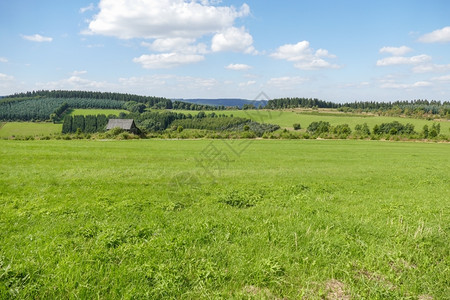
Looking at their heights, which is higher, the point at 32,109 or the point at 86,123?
the point at 32,109

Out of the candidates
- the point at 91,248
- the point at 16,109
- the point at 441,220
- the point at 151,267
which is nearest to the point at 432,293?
the point at 441,220

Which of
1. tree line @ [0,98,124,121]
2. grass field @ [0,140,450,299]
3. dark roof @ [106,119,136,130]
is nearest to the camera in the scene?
grass field @ [0,140,450,299]

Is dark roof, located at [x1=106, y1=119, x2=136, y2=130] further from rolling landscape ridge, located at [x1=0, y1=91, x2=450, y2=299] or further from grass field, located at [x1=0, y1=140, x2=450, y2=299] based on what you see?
grass field, located at [x1=0, y1=140, x2=450, y2=299]

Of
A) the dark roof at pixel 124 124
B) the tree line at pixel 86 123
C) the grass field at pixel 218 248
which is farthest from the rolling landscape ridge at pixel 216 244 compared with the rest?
the tree line at pixel 86 123

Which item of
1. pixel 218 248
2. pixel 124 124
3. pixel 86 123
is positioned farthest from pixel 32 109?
pixel 218 248

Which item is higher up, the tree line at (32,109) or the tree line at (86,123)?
the tree line at (32,109)

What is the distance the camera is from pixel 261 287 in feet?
15.2

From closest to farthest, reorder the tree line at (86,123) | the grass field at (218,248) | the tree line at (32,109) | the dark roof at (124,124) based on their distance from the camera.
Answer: the grass field at (218,248)
the dark roof at (124,124)
the tree line at (86,123)
the tree line at (32,109)

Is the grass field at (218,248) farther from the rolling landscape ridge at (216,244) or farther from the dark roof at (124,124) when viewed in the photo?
the dark roof at (124,124)

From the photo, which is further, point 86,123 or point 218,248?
point 86,123

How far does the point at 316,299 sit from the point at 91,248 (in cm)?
470

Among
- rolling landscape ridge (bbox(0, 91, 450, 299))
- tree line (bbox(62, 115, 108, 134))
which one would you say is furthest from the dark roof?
rolling landscape ridge (bbox(0, 91, 450, 299))

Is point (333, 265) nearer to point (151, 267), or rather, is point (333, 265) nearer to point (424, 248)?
point (424, 248)

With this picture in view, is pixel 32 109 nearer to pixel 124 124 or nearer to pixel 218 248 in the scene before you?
pixel 124 124
